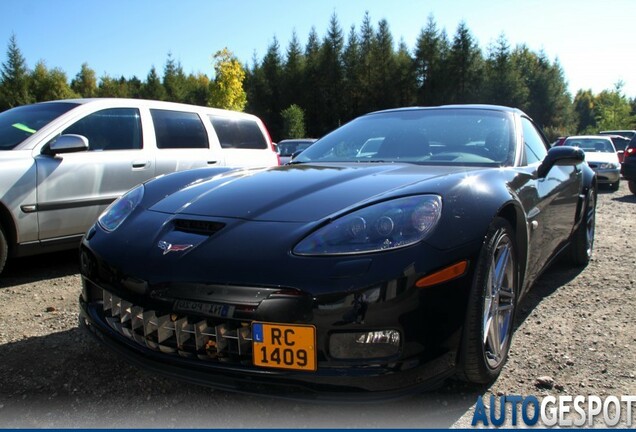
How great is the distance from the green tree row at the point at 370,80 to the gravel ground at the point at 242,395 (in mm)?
44860

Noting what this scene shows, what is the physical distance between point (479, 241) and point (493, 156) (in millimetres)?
998

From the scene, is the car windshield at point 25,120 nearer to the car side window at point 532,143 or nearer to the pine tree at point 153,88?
the car side window at point 532,143

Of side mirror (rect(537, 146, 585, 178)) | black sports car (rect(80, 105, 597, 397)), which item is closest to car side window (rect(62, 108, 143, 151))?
black sports car (rect(80, 105, 597, 397))

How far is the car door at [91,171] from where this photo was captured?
3998mm

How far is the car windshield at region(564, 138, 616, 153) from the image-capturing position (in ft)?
42.7

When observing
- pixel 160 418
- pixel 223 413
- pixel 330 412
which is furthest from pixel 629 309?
pixel 160 418

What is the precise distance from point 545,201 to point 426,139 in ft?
2.51

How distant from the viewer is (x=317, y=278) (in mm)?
1665

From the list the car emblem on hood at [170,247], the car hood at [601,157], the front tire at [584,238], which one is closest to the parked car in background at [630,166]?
the car hood at [601,157]

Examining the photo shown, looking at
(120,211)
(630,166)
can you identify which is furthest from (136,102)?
(630,166)

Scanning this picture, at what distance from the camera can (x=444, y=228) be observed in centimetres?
182

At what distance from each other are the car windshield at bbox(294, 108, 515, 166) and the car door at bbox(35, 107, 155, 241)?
2.01 metres

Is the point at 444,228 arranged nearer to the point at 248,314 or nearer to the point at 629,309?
the point at 248,314

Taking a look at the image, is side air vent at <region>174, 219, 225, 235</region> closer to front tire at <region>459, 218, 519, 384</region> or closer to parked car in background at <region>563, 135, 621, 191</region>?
front tire at <region>459, 218, 519, 384</region>
